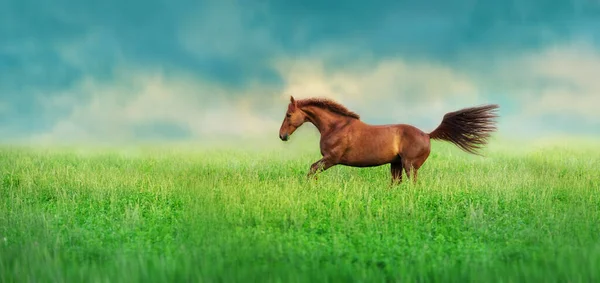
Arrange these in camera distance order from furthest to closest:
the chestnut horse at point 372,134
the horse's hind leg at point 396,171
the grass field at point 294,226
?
the horse's hind leg at point 396,171
the chestnut horse at point 372,134
the grass field at point 294,226

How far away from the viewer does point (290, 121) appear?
13.8 metres

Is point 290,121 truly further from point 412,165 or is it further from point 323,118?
point 412,165

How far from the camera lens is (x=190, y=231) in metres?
9.02

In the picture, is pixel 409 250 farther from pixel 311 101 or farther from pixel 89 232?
pixel 311 101

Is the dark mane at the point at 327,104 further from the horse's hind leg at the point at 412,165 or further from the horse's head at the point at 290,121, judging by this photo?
the horse's hind leg at the point at 412,165

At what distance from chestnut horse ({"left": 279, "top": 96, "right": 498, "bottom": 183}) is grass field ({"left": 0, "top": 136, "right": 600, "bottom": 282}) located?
0.60 m

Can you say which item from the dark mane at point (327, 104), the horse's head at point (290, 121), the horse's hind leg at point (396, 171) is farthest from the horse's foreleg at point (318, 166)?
the horse's hind leg at point (396, 171)

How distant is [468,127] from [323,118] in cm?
314

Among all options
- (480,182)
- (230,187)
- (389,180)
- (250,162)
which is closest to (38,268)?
(230,187)

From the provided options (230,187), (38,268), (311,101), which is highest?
(311,101)

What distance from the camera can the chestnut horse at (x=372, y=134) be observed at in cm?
1361

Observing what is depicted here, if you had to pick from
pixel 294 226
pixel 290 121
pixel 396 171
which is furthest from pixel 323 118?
pixel 294 226

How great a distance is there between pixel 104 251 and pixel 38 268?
99cm

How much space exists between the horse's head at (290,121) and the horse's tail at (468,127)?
9.73 ft
